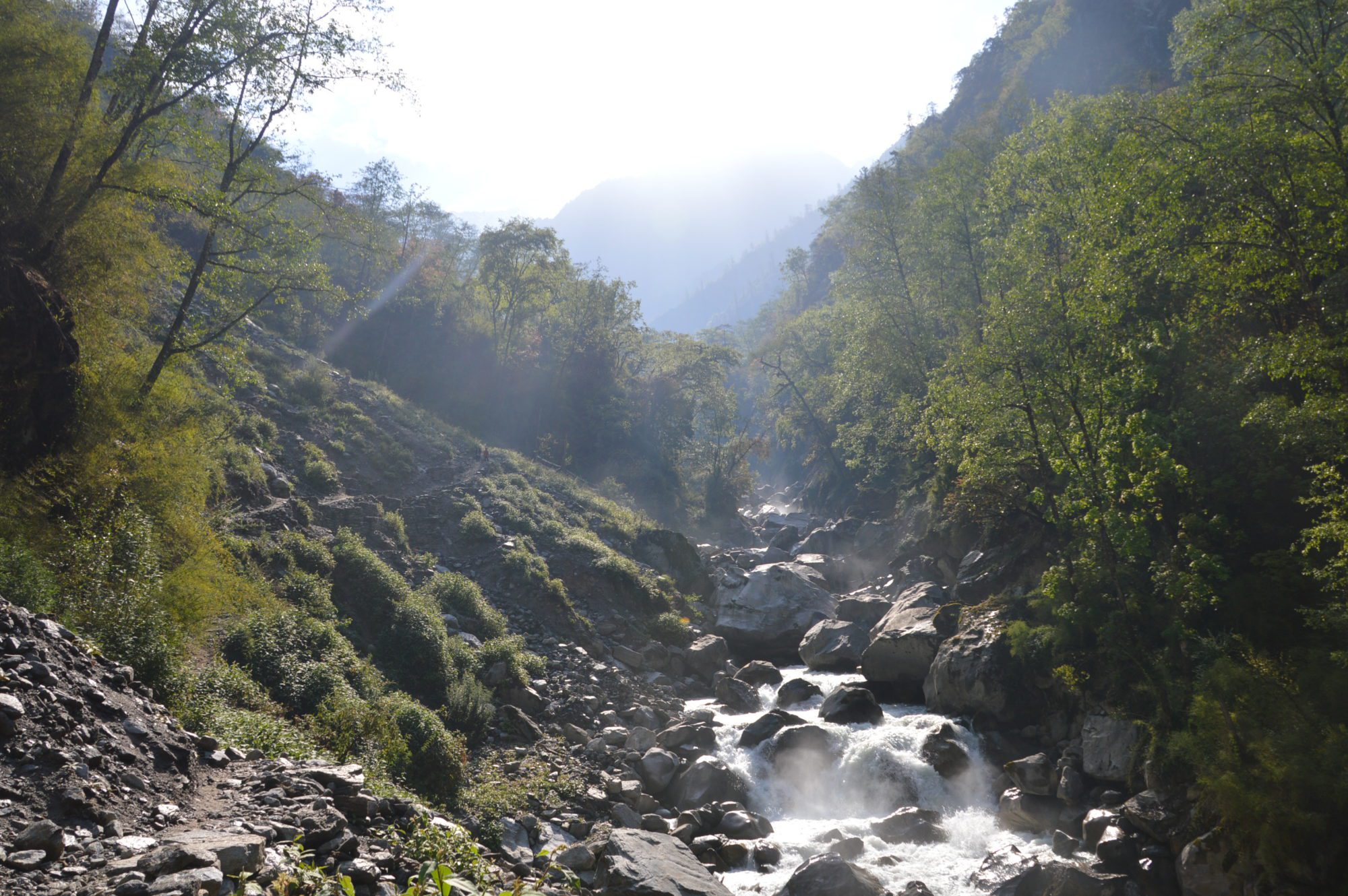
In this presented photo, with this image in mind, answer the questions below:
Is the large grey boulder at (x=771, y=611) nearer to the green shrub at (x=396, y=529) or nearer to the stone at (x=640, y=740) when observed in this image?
the stone at (x=640, y=740)

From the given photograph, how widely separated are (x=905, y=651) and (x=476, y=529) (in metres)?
13.5

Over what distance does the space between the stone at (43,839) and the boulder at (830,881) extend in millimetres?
8573

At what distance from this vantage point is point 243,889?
491cm

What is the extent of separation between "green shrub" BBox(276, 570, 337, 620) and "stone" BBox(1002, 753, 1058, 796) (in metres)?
13.4

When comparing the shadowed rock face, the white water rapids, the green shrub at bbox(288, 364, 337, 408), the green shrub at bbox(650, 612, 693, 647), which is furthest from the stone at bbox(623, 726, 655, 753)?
the green shrub at bbox(288, 364, 337, 408)

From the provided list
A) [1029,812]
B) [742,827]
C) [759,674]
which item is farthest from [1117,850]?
[759,674]

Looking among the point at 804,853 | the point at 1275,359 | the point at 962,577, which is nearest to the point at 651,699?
the point at 804,853

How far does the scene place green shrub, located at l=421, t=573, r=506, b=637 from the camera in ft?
57.5

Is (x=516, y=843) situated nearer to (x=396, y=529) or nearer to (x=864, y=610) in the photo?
(x=396, y=529)

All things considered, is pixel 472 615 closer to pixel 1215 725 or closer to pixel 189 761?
pixel 189 761

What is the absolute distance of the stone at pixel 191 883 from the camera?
14.9ft

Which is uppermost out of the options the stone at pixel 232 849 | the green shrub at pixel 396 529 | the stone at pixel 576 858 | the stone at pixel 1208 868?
the stone at pixel 232 849

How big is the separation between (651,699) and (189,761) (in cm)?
1158

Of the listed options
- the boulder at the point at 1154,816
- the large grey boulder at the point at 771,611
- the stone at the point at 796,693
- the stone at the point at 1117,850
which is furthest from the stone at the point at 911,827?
the large grey boulder at the point at 771,611
